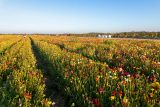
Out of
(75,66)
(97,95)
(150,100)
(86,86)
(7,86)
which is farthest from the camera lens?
(75,66)

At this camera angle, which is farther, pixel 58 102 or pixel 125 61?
pixel 125 61

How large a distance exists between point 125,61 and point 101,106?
6.20 m

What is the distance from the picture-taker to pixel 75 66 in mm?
9484

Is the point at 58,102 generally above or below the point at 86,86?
below

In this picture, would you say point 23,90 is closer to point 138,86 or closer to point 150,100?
point 138,86

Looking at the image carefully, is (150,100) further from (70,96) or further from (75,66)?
(75,66)

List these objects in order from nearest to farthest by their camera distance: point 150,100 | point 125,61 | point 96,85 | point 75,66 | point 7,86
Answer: point 150,100 < point 96,85 < point 7,86 < point 75,66 < point 125,61

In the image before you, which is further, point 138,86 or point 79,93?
point 79,93

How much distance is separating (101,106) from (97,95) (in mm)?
577

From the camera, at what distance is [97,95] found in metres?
5.75

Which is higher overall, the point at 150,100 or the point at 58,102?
the point at 150,100

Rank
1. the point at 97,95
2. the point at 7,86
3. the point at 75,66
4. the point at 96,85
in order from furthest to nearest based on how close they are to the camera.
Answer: the point at 75,66
the point at 7,86
the point at 96,85
the point at 97,95

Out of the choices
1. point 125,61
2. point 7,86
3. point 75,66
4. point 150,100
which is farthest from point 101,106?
point 125,61

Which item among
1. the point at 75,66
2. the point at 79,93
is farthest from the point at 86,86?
the point at 75,66
